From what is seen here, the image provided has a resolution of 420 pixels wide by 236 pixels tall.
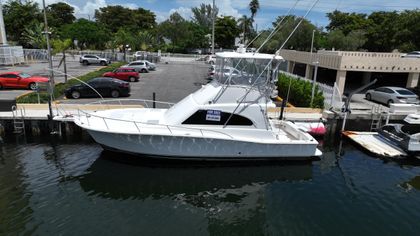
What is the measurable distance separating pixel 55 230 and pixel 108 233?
4.77 feet

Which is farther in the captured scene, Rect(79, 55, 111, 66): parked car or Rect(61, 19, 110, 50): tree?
Rect(61, 19, 110, 50): tree

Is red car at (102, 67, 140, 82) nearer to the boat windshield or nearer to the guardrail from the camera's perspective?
the guardrail

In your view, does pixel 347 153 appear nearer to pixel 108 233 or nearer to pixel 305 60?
pixel 108 233

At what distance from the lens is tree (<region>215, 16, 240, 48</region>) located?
73.9 metres

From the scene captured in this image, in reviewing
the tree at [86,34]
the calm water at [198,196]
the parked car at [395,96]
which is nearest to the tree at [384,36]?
the parked car at [395,96]

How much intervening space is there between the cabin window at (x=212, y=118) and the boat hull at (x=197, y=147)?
2.56 feet

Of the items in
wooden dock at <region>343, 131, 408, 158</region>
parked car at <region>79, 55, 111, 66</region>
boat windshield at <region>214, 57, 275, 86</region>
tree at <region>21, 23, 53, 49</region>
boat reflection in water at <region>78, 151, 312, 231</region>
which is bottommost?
boat reflection in water at <region>78, 151, 312, 231</region>

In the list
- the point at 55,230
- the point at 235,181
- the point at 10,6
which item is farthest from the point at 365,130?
the point at 10,6

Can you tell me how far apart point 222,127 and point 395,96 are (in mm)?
15074

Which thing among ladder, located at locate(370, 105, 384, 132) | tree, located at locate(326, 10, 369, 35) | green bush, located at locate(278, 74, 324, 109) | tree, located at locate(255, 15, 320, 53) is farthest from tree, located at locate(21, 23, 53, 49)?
tree, located at locate(326, 10, 369, 35)

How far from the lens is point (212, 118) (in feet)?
39.0

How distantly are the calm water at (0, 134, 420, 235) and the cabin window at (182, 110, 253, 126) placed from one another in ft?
6.10

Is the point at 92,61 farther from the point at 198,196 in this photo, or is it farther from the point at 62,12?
the point at 62,12

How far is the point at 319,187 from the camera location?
11.1 meters
